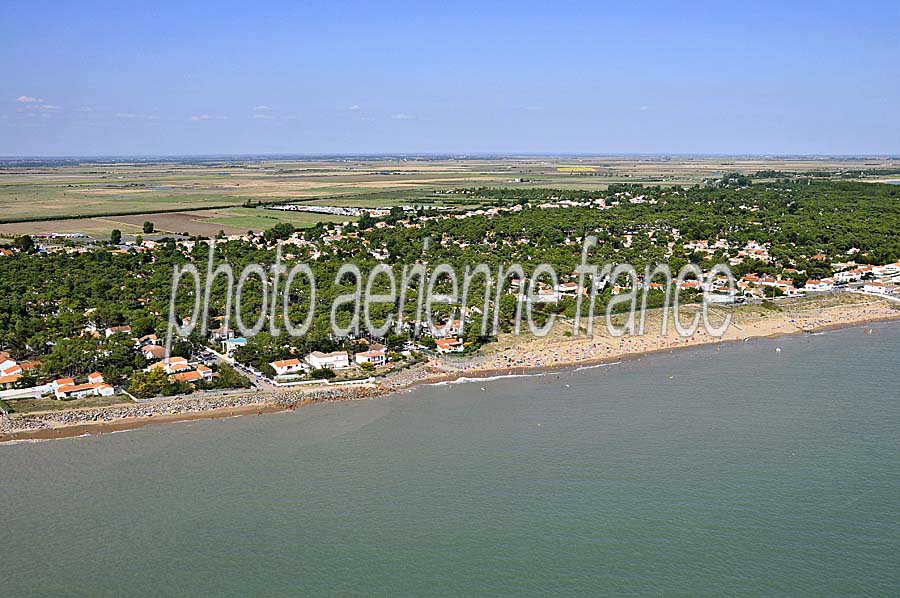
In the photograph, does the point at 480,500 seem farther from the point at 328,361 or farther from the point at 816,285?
the point at 816,285

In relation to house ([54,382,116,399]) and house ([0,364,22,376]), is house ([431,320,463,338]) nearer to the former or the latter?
house ([54,382,116,399])

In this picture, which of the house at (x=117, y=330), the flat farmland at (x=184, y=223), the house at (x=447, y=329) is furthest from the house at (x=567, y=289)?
the flat farmland at (x=184, y=223)

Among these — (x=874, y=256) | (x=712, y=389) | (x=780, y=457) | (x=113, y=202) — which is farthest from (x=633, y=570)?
(x=113, y=202)

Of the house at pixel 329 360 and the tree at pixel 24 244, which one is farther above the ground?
the tree at pixel 24 244

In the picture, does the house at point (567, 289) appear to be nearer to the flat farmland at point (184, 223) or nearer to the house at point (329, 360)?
the house at point (329, 360)

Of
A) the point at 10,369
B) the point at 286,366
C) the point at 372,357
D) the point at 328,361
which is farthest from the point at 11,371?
the point at 372,357
